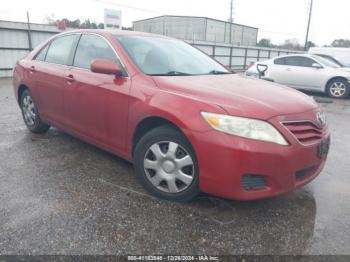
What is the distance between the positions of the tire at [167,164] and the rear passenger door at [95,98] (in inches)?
15.2

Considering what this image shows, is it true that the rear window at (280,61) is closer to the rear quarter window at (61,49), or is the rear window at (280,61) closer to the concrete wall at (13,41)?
the rear quarter window at (61,49)

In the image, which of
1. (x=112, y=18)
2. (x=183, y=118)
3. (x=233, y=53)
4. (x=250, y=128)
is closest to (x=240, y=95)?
(x=250, y=128)

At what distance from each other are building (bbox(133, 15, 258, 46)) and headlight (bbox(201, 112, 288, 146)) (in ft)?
114

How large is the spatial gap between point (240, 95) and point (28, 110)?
3379 millimetres

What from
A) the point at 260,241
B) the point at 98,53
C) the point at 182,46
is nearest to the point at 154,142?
the point at 260,241

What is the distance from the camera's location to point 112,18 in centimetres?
1895

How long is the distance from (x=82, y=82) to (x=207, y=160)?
180 cm

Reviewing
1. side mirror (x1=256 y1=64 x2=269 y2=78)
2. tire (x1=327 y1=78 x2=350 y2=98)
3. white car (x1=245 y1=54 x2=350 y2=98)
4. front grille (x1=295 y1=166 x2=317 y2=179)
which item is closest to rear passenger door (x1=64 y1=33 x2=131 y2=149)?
front grille (x1=295 y1=166 x2=317 y2=179)

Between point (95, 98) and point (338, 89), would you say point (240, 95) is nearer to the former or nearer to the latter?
point (95, 98)

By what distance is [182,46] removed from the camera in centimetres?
383

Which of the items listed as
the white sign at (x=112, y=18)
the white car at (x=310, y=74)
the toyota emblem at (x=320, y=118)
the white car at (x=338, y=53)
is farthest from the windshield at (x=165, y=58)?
the white sign at (x=112, y=18)

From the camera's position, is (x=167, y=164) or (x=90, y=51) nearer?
(x=167, y=164)

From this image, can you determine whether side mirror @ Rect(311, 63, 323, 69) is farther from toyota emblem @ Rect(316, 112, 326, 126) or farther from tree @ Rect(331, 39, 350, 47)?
tree @ Rect(331, 39, 350, 47)

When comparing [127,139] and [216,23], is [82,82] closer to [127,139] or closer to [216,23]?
Answer: [127,139]
